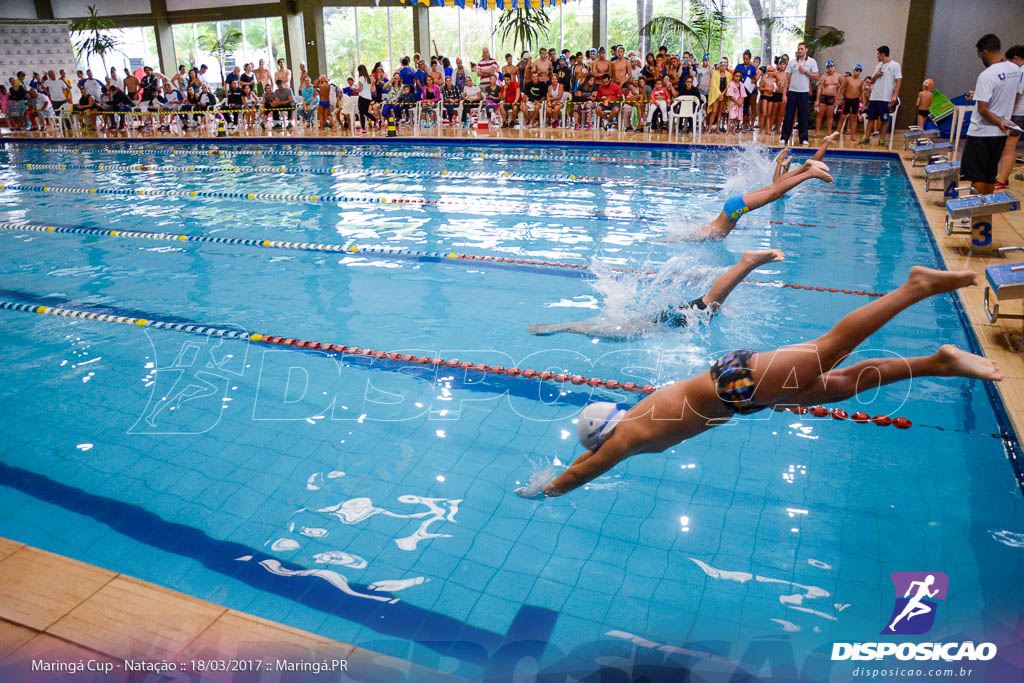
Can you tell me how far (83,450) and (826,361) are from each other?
9.74ft

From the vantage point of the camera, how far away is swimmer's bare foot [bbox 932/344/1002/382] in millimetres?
1812

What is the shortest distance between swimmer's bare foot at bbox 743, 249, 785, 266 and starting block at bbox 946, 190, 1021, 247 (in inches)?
109

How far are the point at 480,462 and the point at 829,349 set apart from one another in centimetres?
147

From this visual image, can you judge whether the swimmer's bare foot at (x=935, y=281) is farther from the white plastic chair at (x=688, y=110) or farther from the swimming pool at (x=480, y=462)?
the white plastic chair at (x=688, y=110)

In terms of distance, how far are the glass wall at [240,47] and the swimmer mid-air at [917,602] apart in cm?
2132

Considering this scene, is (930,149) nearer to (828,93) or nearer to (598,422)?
(828,93)

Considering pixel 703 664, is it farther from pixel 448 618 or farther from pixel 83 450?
pixel 83 450

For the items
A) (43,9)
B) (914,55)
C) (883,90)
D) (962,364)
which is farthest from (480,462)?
(43,9)

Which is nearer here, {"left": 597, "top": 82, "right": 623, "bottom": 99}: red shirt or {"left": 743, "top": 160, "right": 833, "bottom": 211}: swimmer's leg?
{"left": 743, "top": 160, "right": 833, "bottom": 211}: swimmer's leg

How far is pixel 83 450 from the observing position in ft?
10.1

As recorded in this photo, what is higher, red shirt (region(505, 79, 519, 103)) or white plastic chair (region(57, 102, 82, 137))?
red shirt (region(505, 79, 519, 103))

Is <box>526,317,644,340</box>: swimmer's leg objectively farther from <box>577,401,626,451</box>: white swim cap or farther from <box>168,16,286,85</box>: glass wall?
<box>168,16,286,85</box>: glass wall

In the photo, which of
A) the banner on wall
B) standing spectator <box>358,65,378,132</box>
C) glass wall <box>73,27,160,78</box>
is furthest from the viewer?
glass wall <box>73,27,160,78</box>

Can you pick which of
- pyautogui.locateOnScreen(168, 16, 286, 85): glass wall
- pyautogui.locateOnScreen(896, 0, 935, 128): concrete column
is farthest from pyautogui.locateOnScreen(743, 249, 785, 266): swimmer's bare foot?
pyautogui.locateOnScreen(168, 16, 286, 85): glass wall
